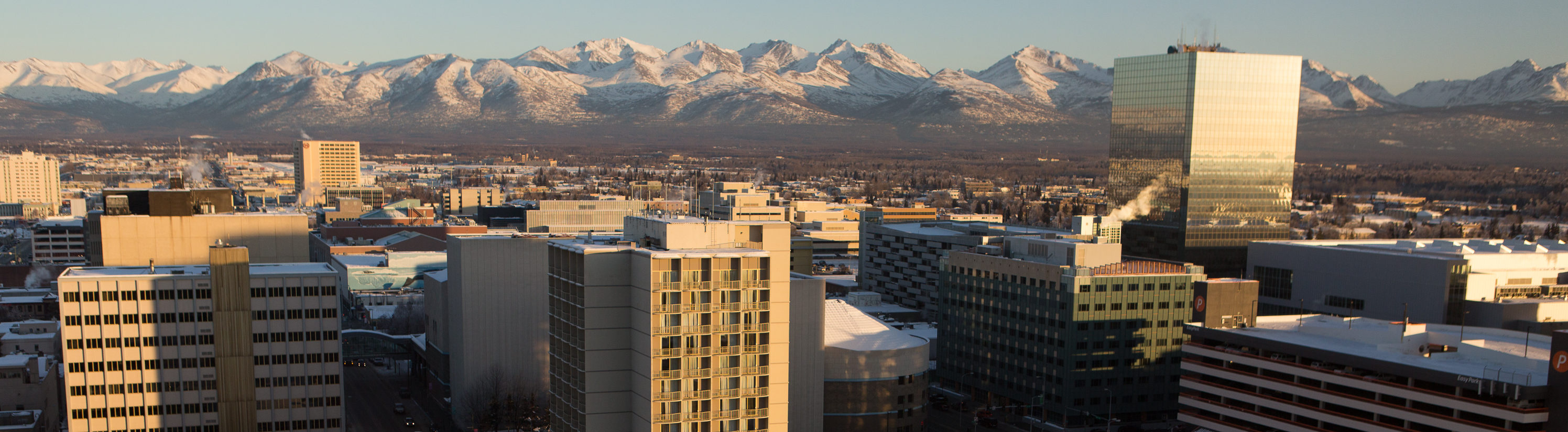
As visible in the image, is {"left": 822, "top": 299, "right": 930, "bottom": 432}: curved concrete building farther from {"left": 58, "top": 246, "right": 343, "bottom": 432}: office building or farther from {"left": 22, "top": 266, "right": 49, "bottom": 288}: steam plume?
{"left": 22, "top": 266, "right": 49, "bottom": 288}: steam plume

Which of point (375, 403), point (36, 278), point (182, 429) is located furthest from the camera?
point (36, 278)

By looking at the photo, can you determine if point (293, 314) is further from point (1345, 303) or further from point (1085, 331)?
point (1345, 303)

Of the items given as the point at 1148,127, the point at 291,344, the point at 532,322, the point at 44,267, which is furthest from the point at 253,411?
the point at 44,267

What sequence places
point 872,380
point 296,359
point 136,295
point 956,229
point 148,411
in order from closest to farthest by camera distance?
1. point 136,295
2. point 148,411
3. point 296,359
4. point 872,380
5. point 956,229

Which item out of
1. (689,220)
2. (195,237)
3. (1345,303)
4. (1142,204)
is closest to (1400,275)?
(1345,303)

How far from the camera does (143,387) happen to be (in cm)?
6316

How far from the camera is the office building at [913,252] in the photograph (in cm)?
11725

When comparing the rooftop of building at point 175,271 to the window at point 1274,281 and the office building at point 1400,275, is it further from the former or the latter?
the window at point 1274,281

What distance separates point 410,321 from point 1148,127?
239 ft

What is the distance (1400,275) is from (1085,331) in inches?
1101

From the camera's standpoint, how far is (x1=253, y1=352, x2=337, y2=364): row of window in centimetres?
6538

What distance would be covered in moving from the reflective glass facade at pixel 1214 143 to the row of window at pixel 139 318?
82573 mm

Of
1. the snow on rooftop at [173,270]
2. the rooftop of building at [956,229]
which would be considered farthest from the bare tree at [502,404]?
the rooftop of building at [956,229]

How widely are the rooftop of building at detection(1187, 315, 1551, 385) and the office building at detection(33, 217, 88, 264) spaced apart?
149967 mm
